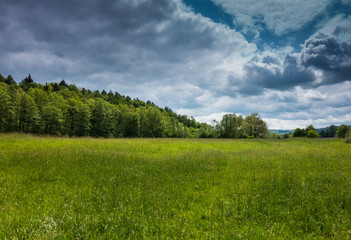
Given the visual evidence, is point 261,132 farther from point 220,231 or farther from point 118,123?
point 220,231

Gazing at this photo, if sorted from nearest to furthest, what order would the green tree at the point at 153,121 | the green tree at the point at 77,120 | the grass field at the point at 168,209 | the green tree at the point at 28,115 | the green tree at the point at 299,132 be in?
the grass field at the point at 168,209, the green tree at the point at 28,115, the green tree at the point at 77,120, the green tree at the point at 299,132, the green tree at the point at 153,121

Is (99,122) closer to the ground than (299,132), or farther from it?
farther from it

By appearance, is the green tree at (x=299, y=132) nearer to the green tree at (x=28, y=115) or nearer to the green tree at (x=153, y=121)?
the green tree at (x=153, y=121)

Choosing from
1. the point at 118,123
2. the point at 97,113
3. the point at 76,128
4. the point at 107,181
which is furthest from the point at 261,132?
the point at 107,181

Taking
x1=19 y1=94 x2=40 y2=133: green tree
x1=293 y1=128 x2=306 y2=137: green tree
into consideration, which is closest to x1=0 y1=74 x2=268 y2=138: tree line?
x1=19 y1=94 x2=40 y2=133: green tree

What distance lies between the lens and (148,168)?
838 centimetres

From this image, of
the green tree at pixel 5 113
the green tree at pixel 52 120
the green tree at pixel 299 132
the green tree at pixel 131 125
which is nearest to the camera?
the green tree at pixel 5 113

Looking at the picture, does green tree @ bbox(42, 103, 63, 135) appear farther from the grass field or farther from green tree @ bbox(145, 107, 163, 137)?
the grass field

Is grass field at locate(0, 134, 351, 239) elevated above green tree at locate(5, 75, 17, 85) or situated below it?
below

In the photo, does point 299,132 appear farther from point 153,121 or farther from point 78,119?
point 78,119

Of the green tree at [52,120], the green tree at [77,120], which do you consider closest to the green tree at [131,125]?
the green tree at [77,120]

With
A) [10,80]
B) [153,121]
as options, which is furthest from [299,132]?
[10,80]

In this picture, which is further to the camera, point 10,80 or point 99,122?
point 10,80

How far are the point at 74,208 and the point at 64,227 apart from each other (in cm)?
85
